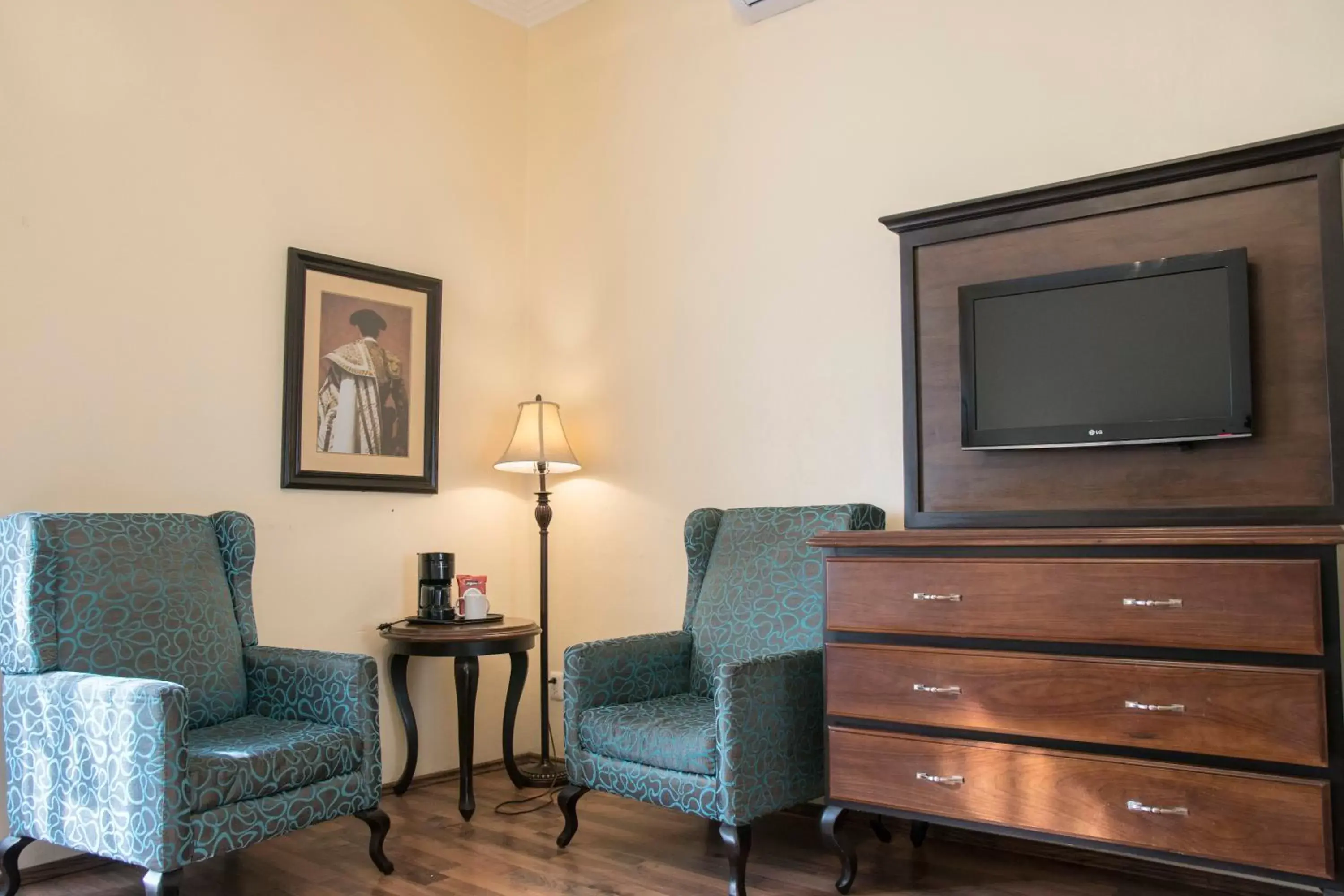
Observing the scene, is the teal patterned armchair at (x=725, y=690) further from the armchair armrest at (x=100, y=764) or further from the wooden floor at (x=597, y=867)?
the armchair armrest at (x=100, y=764)

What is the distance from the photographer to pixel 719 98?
3.99 meters

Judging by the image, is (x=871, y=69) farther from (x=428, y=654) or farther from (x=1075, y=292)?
(x=428, y=654)

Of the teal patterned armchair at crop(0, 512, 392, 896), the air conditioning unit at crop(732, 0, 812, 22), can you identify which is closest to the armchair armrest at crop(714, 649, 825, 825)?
the teal patterned armchair at crop(0, 512, 392, 896)

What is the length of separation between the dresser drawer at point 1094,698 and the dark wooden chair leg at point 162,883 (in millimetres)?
1593

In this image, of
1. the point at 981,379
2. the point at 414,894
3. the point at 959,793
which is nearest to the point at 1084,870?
the point at 959,793

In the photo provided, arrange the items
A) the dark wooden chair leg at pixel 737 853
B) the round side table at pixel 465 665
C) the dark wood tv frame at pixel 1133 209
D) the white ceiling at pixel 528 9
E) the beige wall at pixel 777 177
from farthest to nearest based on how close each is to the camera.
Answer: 1. the white ceiling at pixel 528 9
2. the round side table at pixel 465 665
3. the beige wall at pixel 777 177
4. the dark wooden chair leg at pixel 737 853
5. the dark wood tv frame at pixel 1133 209

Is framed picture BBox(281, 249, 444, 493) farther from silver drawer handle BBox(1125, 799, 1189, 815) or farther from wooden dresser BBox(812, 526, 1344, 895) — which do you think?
silver drawer handle BBox(1125, 799, 1189, 815)

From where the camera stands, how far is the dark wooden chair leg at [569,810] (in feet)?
10.4

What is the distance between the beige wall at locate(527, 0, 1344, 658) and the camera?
3.00 m

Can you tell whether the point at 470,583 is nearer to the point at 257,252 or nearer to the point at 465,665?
the point at 465,665

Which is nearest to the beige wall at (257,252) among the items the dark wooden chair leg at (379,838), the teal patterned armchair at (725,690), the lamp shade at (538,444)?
the lamp shade at (538,444)

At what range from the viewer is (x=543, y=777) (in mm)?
3969

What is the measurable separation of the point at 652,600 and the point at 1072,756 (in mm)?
1933

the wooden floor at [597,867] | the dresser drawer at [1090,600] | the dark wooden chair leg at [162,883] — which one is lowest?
the wooden floor at [597,867]
